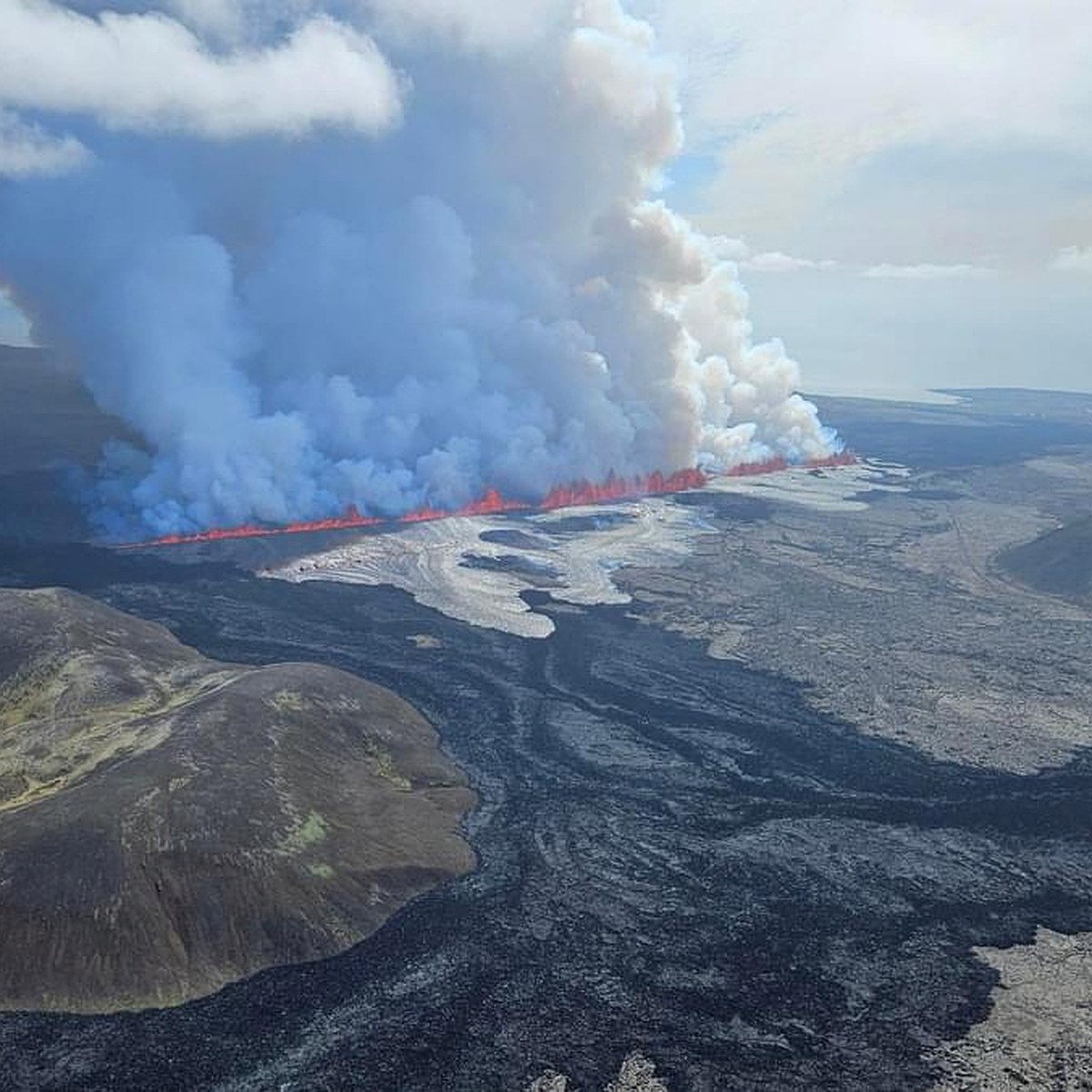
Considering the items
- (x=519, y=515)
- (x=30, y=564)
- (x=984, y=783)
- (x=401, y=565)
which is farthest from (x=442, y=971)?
(x=519, y=515)

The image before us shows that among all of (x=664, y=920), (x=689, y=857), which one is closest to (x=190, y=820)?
(x=664, y=920)

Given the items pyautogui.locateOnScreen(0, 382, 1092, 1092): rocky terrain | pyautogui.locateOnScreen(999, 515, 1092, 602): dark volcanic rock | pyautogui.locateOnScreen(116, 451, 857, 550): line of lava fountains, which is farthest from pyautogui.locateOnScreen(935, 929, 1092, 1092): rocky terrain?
pyautogui.locateOnScreen(116, 451, 857, 550): line of lava fountains

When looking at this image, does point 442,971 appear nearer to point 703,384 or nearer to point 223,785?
point 223,785

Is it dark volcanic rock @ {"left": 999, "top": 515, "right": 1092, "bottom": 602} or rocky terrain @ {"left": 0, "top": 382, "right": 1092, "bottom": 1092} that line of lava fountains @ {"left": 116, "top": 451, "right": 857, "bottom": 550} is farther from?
dark volcanic rock @ {"left": 999, "top": 515, "right": 1092, "bottom": 602}

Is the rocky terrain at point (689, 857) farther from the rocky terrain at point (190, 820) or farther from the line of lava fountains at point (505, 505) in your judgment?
the line of lava fountains at point (505, 505)

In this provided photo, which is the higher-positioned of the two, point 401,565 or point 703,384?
point 703,384

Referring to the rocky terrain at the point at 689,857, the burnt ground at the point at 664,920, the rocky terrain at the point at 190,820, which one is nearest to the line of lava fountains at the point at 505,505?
the rocky terrain at the point at 689,857
